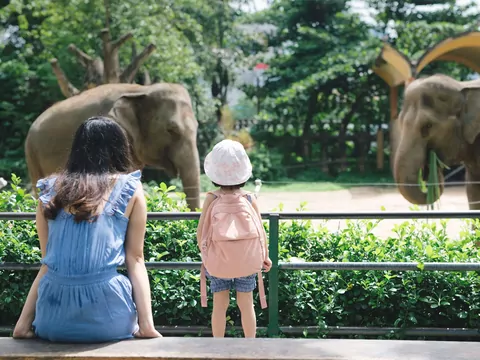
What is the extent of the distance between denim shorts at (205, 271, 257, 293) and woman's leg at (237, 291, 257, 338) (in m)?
0.04

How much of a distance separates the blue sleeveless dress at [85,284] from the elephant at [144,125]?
5.84 meters

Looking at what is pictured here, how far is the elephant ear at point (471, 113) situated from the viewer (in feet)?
28.7

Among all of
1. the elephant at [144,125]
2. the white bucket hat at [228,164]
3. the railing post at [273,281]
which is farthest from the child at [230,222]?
the elephant at [144,125]

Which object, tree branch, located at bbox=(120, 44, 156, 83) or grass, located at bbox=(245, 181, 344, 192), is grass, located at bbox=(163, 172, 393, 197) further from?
tree branch, located at bbox=(120, 44, 156, 83)

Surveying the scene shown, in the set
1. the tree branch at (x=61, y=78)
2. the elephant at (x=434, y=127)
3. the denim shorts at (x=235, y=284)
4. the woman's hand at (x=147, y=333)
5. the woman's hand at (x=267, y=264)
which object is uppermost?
the tree branch at (x=61, y=78)

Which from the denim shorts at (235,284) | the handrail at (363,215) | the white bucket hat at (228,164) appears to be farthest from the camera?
the handrail at (363,215)

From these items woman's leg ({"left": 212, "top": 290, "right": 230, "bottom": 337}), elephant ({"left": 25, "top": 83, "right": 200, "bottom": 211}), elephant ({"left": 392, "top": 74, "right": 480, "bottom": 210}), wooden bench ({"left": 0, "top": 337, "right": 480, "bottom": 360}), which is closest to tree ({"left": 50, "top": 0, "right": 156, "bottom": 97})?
elephant ({"left": 25, "top": 83, "right": 200, "bottom": 211})

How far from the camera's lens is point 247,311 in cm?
399

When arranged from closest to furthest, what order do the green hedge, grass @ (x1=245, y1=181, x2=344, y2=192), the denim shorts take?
the denim shorts → the green hedge → grass @ (x1=245, y1=181, x2=344, y2=192)

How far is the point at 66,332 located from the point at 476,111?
720cm

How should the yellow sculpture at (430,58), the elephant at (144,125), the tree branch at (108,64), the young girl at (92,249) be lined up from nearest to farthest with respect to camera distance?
the young girl at (92,249), the elephant at (144,125), the yellow sculpture at (430,58), the tree branch at (108,64)

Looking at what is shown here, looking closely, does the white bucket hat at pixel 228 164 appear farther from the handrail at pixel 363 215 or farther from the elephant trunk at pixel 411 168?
the elephant trunk at pixel 411 168

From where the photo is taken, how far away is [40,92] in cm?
2122

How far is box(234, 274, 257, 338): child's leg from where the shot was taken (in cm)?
393
